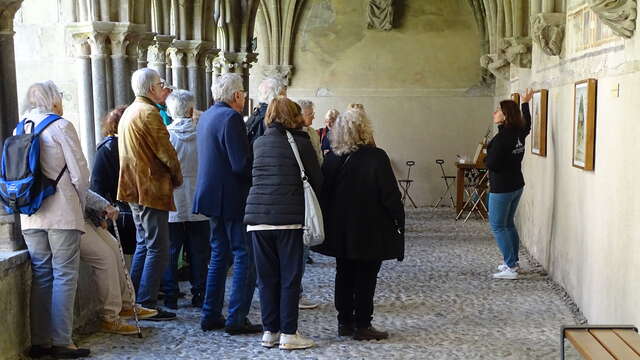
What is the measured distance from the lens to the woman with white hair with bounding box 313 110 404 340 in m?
4.54

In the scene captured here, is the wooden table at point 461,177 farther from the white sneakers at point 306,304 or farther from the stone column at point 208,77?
the white sneakers at point 306,304

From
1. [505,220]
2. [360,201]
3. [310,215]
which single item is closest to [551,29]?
[505,220]

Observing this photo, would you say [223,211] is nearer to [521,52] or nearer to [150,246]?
[150,246]

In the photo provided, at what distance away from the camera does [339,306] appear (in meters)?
4.85

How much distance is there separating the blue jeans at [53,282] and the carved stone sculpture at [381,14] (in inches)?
424

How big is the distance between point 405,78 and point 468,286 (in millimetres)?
8324

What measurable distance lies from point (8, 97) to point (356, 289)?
2375 millimetres

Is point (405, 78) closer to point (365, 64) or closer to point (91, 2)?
point (365, 64)

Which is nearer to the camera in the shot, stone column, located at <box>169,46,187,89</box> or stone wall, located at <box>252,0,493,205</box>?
stone column, located at <box>169,46,187,89</box>

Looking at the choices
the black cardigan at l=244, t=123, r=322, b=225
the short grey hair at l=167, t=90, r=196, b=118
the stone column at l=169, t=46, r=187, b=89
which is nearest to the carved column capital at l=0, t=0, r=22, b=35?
the short grey hair at l=167, t=90, r=196, b=118

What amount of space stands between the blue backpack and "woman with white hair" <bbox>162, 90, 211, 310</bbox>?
1.46m

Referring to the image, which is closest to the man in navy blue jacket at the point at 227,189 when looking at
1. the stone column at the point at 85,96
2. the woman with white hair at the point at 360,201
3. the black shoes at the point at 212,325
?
the black shoes at the point at 212,325

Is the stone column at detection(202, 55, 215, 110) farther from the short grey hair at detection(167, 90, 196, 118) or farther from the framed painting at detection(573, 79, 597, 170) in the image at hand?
the framed painting at detection(573, 79, 597, 170)

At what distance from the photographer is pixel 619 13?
4375 millimetres
